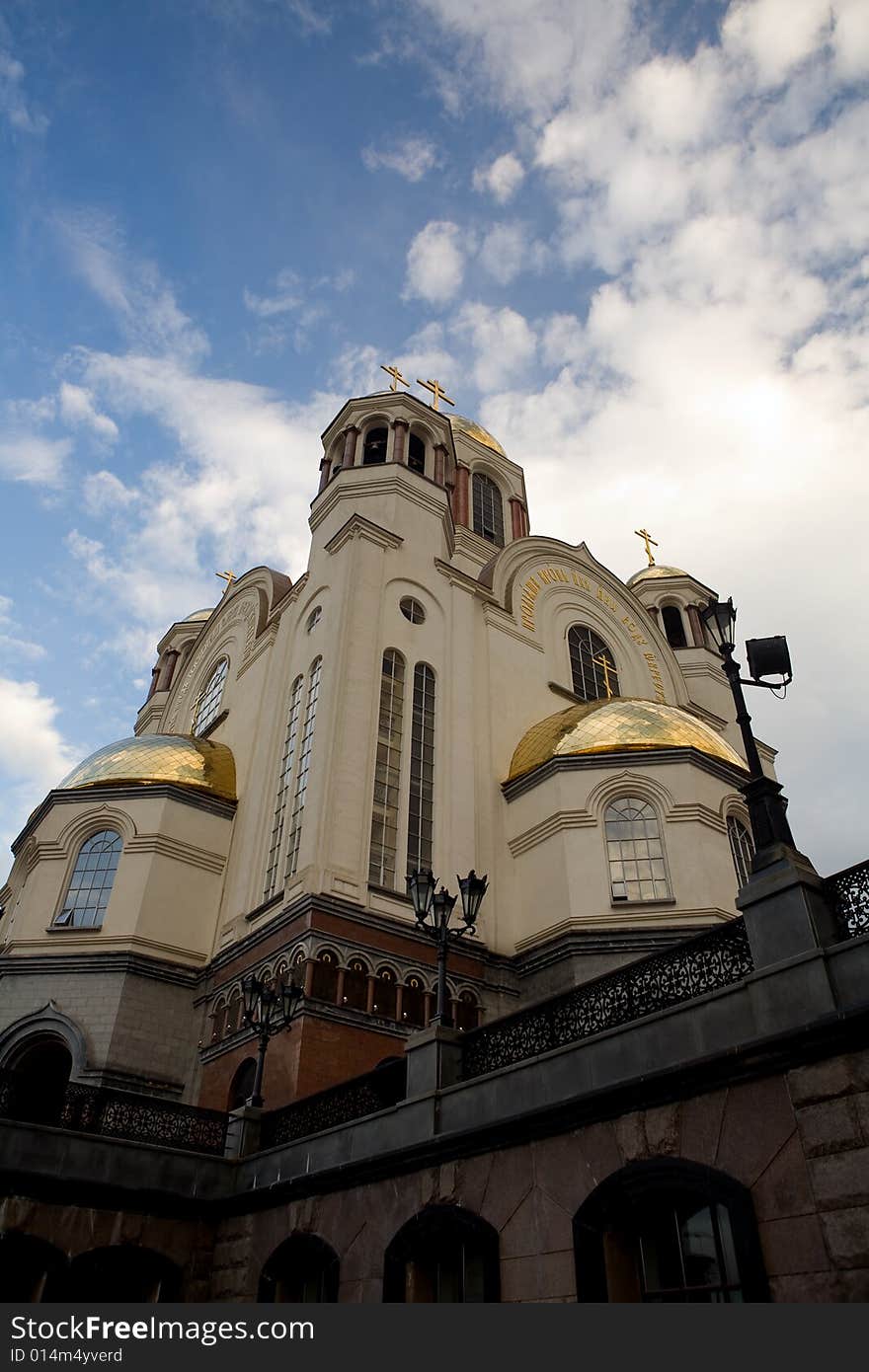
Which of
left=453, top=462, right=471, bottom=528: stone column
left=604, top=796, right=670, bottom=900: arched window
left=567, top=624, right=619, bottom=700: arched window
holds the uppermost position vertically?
left=453, top=462, right=471, bottom=528: stone column

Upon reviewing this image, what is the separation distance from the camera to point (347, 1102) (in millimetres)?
13031

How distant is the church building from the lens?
8164mm

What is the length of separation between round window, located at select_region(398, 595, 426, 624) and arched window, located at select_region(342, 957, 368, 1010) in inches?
369

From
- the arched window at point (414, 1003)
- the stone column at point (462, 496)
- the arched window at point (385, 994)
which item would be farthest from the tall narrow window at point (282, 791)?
the stone column at point (462, 496)

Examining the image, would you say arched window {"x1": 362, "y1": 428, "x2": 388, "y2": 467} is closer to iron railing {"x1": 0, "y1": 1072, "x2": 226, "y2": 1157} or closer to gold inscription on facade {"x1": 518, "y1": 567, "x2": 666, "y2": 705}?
gold inscription on facade {"x1": 518, "y1": 567, "x2": 666, "y2": 705}

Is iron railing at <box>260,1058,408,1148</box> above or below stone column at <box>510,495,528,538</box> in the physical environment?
below

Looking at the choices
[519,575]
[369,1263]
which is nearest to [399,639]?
[519,575]

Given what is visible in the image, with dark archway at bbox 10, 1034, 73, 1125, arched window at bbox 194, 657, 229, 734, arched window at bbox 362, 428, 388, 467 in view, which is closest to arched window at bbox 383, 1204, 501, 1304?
dark archway at bbox 10, 1034, 73, 1125

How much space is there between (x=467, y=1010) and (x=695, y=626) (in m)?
20.9

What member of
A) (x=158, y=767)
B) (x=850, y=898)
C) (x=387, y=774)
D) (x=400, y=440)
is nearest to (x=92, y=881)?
(x=158, y=767)

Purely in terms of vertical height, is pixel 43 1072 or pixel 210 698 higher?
pixel 210 698

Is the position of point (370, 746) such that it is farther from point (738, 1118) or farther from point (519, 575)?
point (738, 1118)

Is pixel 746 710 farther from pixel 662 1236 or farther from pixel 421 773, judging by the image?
pixel 421 773

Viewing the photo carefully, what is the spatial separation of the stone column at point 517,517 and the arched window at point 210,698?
37.3 ft
